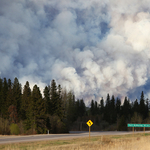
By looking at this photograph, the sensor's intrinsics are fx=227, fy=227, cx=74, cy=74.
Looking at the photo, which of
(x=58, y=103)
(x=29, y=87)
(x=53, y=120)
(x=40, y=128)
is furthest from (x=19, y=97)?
(x=40, y=128)

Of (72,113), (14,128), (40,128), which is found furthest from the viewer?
(72,113)

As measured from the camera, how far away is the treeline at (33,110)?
5202cm

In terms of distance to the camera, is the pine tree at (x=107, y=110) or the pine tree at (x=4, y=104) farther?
the pine tree at (x=107, y=110)

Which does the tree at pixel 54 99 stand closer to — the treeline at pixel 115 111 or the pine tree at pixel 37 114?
the pine tree at pixel 37 114

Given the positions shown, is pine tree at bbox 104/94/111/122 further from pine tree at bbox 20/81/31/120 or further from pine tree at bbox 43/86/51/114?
pine tree at bbox 20/81/31/120

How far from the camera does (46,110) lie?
7269cm

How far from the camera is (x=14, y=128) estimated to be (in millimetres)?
48719

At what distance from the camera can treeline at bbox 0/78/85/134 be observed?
52022mm

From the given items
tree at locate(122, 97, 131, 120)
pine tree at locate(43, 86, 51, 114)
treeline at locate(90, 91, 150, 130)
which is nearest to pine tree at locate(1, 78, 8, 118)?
pine tree at locate(43, 86, 51, 114)

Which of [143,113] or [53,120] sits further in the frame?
[143,113]

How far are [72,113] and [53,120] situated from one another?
57.1 meters

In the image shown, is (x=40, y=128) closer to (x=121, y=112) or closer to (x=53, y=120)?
(x=53, y=120)

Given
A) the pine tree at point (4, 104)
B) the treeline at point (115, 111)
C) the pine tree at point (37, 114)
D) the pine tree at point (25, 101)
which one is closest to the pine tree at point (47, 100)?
the pine tree at point (25, 101)

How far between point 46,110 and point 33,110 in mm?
20344
